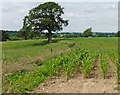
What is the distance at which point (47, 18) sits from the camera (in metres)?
60.6

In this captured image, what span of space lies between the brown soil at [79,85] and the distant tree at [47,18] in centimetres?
4734

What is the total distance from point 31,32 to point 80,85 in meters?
49.1

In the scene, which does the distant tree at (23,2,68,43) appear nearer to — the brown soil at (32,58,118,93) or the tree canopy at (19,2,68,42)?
the tree canopy at (19,2,68,42)

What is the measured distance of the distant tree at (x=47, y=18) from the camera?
60.7m

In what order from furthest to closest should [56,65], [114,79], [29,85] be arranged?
[56,65] < [114,79] < [29,85]

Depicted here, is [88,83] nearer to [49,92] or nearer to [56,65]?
[49,92]

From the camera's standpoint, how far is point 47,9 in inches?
2468

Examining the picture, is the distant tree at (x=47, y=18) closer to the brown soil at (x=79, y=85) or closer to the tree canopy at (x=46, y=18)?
the tree canopy at (x=46, y=18)

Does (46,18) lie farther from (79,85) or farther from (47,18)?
(79,85)

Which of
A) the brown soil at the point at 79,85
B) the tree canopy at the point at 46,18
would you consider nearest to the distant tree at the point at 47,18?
the tree canopy at the point at 46,18

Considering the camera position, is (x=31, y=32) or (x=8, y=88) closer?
(x=8, y=88)

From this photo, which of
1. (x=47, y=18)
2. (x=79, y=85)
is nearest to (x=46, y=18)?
(x=47, y=18)

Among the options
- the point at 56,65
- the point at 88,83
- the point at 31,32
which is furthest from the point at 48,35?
the point at 88,83

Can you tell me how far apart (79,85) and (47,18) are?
163ft
